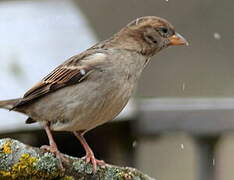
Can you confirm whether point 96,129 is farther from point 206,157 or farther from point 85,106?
point 85,106

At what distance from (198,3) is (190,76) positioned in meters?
1.33

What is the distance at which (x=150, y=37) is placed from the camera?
5434 mm

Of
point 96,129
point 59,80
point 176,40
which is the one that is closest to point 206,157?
point 96,129

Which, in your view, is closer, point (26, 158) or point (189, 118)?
point (26, 158)

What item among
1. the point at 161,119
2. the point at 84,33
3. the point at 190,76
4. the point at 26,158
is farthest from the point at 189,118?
the point at 190,76

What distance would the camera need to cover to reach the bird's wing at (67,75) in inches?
209

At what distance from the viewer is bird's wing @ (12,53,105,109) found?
17.4ft

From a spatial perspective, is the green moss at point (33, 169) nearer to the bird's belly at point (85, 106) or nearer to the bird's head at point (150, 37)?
the bird's belly at point (85, 106)

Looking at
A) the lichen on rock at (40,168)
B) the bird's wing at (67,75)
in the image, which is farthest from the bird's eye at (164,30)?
the lichen on rock at (40,168)

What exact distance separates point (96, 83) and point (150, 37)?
49 centimetres

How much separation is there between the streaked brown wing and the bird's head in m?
0.33

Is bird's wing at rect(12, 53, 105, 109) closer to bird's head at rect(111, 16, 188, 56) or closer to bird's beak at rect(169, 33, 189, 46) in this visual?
bird's head at rect(111, 16, 188, 56)

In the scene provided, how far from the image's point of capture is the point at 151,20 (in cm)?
546

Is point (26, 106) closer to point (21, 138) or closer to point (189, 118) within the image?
point (21, 138)
